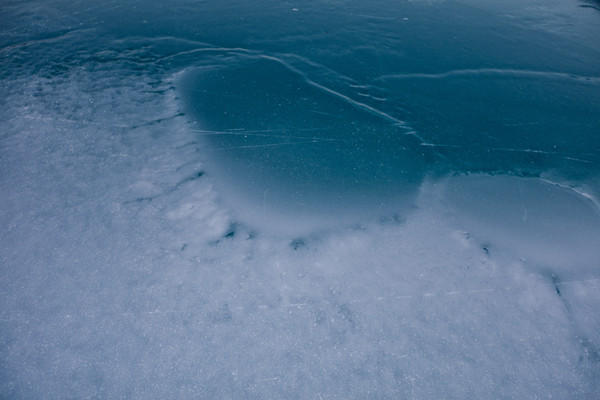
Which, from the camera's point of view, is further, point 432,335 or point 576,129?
point 576,129

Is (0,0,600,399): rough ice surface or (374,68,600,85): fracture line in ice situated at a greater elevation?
(374,68,600,85): fracture line in ice

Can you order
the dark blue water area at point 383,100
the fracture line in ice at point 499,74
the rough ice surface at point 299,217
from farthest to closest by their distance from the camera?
the fracture line in ice at point 499,74 → the dark blue water area at point 383,100 → the rough ice surface at point 299,217

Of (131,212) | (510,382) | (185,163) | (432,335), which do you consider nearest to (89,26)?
(185,163)

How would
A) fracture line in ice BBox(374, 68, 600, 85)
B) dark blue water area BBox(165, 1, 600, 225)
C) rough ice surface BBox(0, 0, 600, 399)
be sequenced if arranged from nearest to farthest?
rough ice surface BBox(0, 0, 600, 399) → dark blue water area BBox(165, 1, 600, 225) → fracture line in ice BBox(374, 68, 600, 85)

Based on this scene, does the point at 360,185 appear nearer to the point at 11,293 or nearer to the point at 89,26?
the point at 11,293

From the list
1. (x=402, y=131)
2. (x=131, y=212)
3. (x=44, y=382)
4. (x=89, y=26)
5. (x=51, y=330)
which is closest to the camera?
(x=44, y=382)
